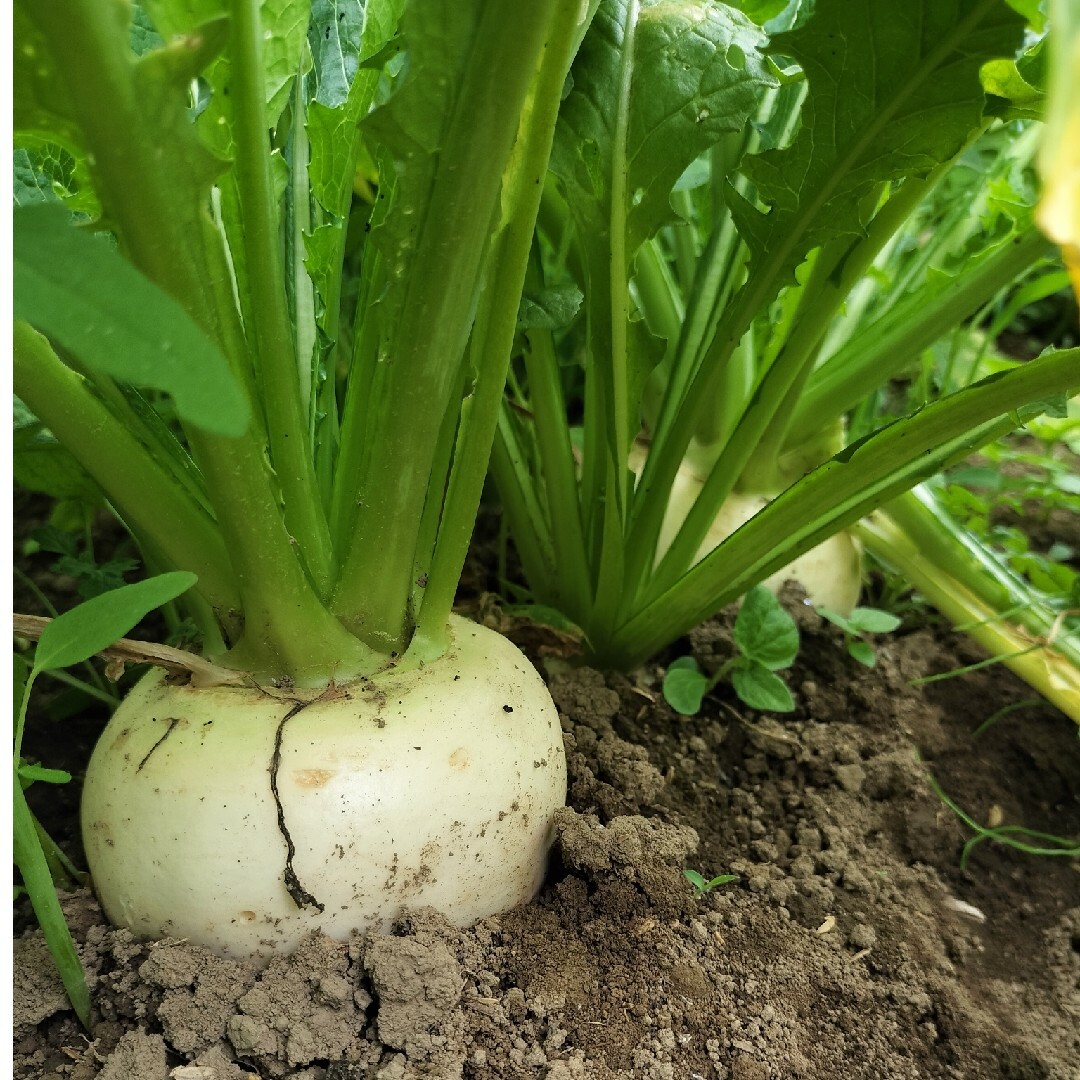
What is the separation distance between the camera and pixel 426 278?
2.19 feet

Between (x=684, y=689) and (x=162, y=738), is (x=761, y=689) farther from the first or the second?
(x=162, y=738)

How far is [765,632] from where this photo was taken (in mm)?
1076

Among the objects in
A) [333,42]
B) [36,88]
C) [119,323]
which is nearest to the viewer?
[119,323]

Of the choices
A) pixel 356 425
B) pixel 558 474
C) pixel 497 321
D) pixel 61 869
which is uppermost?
pixel 497 321

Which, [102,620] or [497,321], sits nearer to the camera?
[102,620]

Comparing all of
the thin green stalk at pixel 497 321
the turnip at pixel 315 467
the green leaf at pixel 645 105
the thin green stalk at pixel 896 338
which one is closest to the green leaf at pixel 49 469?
the turnip at pixel 315 467

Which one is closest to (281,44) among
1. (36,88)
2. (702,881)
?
(36,88)

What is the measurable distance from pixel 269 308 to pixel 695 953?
0.59 metres

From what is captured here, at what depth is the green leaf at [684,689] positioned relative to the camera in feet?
3.44

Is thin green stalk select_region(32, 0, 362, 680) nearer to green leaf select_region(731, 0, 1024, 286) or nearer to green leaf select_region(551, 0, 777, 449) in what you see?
green leaf select_region(551, 0, 777, 449)

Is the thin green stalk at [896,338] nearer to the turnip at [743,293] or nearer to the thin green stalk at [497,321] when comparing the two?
the turnip at [743,293]

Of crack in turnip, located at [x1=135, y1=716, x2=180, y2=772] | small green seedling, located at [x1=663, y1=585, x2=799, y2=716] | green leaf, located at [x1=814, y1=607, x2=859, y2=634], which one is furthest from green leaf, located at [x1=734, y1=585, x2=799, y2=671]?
crack in turnip, located at [x1=135, y1=716, x2=180, y2=772]

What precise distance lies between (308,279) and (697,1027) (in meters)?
0.70

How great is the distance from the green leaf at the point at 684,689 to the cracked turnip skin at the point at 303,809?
0.27m
